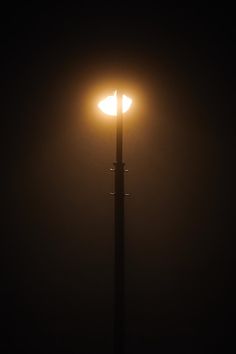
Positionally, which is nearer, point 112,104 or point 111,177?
point 112,104

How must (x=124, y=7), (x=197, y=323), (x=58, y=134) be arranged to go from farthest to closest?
1. (x=124, y=7)
2. (x=58, y=134)
3. (x=197, y=323)

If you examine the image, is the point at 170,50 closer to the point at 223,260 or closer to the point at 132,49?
the point at 132,49

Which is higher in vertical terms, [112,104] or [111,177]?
[112,104]

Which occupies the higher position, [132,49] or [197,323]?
[132,49]

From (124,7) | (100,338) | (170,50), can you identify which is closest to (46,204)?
(100,338)

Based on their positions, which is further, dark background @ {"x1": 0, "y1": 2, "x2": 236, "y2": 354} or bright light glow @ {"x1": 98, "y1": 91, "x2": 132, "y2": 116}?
dark background @ {"x1": 0, "y1": 2, "x2": 236, "y2": 354}

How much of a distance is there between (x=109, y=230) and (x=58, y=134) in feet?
5.14

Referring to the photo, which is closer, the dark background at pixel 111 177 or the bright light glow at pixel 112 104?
the bright light glow at pixel 112 104

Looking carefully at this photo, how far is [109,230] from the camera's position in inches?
139

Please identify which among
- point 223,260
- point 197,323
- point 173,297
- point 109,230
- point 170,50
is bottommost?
point 197,323

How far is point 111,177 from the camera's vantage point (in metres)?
3.59

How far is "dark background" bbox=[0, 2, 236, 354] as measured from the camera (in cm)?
339

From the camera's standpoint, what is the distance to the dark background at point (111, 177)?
339cm

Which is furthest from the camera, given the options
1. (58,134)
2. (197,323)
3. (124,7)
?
(124,7)
